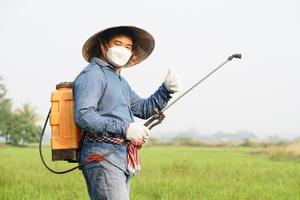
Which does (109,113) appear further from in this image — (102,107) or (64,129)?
(64,129)

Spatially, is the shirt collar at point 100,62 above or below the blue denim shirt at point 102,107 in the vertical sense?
above

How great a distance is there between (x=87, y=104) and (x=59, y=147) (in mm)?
303

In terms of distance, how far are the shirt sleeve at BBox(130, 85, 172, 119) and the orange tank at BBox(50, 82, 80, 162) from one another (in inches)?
24.0

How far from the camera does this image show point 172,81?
358 cm

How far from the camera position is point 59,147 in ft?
10.6

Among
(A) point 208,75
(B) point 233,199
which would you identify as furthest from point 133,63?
(B) point 233,199

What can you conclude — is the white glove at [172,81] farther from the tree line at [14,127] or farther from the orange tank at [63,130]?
the tree line at [14,127]

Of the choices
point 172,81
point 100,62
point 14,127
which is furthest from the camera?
point 14,127

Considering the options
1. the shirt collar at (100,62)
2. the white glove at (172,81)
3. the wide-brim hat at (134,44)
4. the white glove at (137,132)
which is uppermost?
the wide-brim hat at (134,44)

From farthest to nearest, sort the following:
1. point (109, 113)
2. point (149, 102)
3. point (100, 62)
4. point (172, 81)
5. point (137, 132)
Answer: point (149, 102) → point (172, 81) → point (100, 62) → point (109, 113) → point (137, 132)

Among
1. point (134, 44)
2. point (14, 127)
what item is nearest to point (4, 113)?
point (14, 127)

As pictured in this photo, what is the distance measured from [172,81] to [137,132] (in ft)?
1.92

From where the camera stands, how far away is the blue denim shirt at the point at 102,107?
3.12 meters

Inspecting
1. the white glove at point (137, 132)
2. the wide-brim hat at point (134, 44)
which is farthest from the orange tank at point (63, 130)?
the wide-brim hat at point (134, 44)
